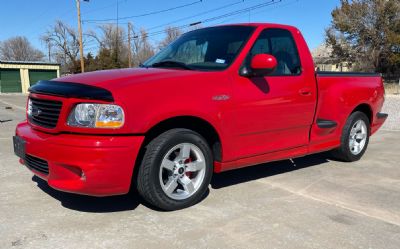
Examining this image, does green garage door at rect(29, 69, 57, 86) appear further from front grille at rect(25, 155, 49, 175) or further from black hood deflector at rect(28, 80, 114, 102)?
black hood deflector at rect(28, 80, 114, 102)

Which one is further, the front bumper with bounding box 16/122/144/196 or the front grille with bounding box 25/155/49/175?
→ the front grille with bounding box 25/155/49/175

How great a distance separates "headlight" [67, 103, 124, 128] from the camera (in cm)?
326

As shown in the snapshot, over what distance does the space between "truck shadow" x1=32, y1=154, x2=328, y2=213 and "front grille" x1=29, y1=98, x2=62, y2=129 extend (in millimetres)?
869

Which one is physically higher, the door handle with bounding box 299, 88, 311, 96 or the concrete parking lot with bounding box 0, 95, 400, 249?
the door handle with bounding box 299, 88, 311, 96

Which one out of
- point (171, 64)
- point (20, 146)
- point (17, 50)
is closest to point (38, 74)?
point (171, 64)

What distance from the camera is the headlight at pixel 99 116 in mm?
3260

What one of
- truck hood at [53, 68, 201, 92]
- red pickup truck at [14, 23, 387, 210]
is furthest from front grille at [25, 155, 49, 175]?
truck hood at [53, 68, 201, 92]

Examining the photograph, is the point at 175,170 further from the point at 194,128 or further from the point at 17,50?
the point at 17,50

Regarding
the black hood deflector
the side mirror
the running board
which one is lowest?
the running board

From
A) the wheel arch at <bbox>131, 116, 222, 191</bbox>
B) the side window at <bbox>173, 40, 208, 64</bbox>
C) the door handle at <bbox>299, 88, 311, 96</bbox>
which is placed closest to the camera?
the wheel arch at <bbox>131, 116, 222, 191</bbox>

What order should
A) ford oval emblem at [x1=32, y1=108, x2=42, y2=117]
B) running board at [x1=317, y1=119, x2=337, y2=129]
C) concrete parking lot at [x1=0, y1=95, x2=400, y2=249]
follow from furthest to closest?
1. running board at [x1=317, y1=119, x2=337, y2=129]
2. ford oval emblem at [x1=32, y1=108, x2=42, y2=117]
3. concrete parking lot at [x1=0, y1=95, x2=400, y2=249]

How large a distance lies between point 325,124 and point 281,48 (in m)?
1.20

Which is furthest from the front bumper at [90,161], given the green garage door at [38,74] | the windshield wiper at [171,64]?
the green garage door at [38,74]

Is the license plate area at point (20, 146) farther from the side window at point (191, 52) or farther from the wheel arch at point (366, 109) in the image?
the wheel arch at point (366, 109)
